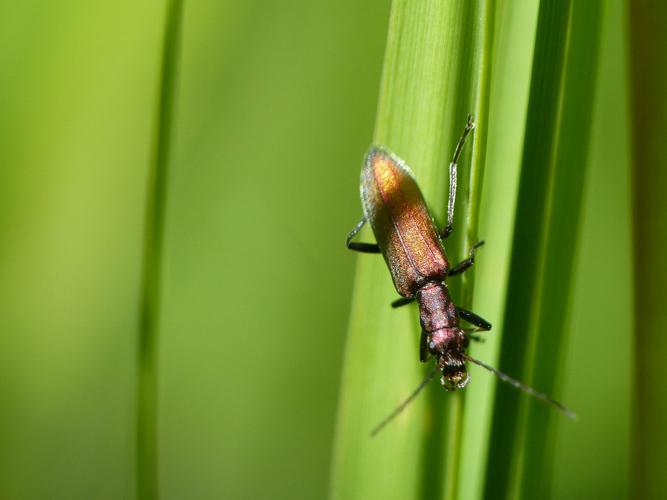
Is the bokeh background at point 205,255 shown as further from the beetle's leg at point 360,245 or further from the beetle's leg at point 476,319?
the beetle's leg at point 476,319

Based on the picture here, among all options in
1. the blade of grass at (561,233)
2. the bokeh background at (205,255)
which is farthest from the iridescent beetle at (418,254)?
the bokeh background at (205,255)

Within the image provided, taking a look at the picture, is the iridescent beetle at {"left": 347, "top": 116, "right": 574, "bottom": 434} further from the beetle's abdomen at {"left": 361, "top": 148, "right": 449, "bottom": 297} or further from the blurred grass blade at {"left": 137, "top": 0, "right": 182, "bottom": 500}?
the blurred grass blade at {"left": 137, "top": 0, "right": 182, "bottom": 500}

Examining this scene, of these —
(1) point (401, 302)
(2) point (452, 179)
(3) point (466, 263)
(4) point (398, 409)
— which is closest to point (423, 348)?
(1) point (401, 302)

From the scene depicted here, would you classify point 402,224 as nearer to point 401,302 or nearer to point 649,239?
point 401,302

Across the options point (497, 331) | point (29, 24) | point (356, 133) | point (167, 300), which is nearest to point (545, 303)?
point (497, 331)

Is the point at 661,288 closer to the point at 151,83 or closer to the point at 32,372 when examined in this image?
the point at 151,83

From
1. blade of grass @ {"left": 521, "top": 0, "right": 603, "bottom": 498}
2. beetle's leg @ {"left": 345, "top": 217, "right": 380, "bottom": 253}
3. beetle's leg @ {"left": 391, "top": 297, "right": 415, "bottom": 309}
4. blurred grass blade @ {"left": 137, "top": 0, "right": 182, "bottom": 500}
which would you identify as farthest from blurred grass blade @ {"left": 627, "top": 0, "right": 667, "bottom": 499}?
blurred grass blade @ {"left": 137, "top": 0, "right": 182, "bottom": 500}
